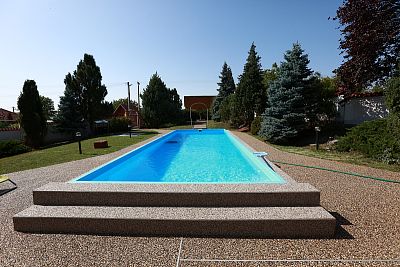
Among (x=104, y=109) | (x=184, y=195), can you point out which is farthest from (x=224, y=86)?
(x=184, y=195)

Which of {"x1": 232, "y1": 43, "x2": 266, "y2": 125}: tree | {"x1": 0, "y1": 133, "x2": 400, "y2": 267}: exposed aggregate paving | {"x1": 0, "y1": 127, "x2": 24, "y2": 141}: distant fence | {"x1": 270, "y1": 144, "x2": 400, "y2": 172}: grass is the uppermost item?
{"x1": 232, "y1": 43, "x2": 266, "y2": 125}: tree

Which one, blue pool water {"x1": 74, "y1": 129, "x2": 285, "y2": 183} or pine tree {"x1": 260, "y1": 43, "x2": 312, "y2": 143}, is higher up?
pine tree {"x1": 260, "y1": 43, "x2": 312, "y2": 143}

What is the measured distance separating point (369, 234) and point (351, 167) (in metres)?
5.11

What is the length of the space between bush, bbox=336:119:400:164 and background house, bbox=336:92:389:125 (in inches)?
155

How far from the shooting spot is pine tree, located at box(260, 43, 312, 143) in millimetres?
14352

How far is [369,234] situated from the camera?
145 inches

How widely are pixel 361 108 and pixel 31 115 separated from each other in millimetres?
23529

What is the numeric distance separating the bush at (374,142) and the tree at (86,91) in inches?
887

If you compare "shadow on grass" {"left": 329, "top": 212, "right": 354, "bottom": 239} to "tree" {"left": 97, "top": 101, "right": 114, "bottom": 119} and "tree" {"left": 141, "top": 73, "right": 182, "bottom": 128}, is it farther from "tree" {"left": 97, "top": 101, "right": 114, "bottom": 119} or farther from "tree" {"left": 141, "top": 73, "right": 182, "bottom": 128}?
"tree" {"left": 141, "top": 73, "right": 182, "bottom": 128}

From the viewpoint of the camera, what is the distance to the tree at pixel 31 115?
56.6ft

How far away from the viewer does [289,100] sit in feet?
46.8

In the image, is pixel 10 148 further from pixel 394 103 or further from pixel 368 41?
pixel 368 41

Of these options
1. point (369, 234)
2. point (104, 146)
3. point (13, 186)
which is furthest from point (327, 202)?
point (104, 146)

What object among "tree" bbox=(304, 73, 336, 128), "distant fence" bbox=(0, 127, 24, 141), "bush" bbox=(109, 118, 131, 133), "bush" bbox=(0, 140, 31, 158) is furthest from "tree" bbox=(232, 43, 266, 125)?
"distant fence" bbox=(0, 127, 24, 141)
